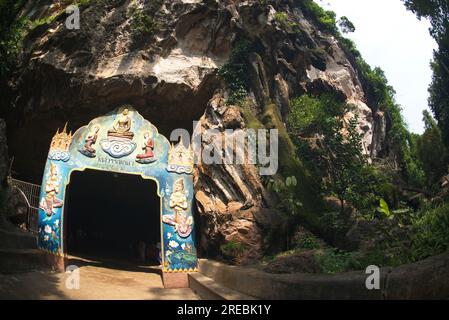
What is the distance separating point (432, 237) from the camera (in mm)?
6902

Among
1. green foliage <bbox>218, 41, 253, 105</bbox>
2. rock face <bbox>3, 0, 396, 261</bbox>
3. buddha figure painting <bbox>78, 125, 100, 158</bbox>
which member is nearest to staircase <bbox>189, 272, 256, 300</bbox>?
rock face <bbox>3, 0, 396, 261</bbox>

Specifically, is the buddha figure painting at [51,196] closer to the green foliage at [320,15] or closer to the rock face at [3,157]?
the rock face at [3,157]

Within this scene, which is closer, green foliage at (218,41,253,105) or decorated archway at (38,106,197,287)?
decorated archway at (38,106,197,287)

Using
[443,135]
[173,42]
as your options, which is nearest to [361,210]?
[443,135]

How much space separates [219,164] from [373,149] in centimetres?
856

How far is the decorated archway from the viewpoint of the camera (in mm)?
10625

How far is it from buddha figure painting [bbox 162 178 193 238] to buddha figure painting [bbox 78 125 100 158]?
256 centimetres

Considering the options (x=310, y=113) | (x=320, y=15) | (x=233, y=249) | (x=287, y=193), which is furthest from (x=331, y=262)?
(x=320, y=15)

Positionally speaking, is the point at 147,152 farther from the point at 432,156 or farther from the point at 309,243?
the point at 432,156

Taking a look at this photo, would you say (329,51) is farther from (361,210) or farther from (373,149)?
(361,210)

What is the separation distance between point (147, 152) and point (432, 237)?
7.78m

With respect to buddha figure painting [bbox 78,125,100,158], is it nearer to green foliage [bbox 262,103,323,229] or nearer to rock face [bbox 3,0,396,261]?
rock face [bbox 3,0,396,261]

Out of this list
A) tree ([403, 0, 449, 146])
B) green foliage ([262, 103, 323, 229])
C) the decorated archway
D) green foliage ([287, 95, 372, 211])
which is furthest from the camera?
tree ([403, 0, 449, 146])

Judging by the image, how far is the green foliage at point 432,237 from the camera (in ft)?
21.5
